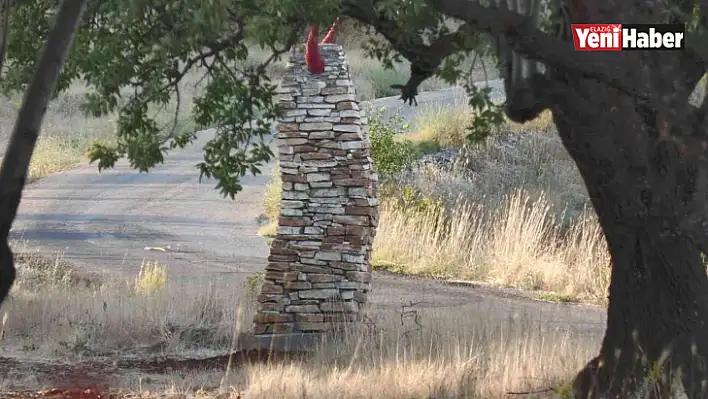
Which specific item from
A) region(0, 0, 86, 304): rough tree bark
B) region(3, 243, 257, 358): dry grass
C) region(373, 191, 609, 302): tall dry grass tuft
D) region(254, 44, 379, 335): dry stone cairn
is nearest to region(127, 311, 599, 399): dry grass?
region(254, 44, 379, 335): dry stone cairn

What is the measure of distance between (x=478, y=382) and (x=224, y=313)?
5.24m

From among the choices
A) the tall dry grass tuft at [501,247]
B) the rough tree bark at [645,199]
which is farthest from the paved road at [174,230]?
the rough tree bark at [645,199]

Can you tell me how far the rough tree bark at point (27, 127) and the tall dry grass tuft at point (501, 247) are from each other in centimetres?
1312

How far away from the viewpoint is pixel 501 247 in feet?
59.8

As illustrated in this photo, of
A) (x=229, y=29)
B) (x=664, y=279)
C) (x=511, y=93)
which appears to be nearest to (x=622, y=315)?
(x=664, y=279)

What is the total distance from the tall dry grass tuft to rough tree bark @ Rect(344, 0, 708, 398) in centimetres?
976

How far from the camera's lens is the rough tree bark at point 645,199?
253 inches

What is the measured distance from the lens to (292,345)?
10.7 meters

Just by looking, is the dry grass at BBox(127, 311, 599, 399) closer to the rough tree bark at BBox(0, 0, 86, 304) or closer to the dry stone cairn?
the dry stone cairn

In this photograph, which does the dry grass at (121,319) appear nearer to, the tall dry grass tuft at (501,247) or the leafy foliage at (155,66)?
the leafy foliage at (155,66)

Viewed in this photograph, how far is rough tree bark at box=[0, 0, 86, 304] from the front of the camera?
4221mm

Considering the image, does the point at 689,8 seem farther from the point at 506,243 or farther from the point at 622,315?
the point at 506,243

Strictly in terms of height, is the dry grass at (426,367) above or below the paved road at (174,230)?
below

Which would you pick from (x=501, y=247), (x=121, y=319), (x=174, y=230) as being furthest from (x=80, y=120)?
(x=121, y=319)
